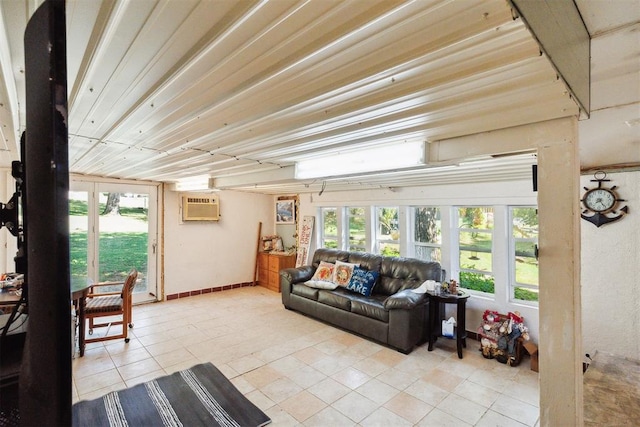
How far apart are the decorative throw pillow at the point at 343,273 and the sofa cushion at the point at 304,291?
1.38 ft

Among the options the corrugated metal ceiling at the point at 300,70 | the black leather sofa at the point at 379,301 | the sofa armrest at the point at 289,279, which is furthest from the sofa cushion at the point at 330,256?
the corrugated metal ceiling at the point at 300,70

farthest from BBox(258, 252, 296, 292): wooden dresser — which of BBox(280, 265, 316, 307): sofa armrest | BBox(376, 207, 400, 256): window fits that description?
BBox(376, 207, 400, 256): window

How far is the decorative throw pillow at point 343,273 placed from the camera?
4.70m

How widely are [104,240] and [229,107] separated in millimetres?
4608

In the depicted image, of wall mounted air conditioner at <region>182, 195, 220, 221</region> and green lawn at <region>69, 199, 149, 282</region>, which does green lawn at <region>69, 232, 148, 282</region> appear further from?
wall mounted air conditioner at <region>182, 195, 220, 221</region>

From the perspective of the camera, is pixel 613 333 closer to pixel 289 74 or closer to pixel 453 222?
pixel 453 222

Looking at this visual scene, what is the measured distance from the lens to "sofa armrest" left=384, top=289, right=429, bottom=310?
11.3 feet

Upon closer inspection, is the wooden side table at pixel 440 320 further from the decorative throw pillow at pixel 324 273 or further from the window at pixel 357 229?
the window at pixel 357 229

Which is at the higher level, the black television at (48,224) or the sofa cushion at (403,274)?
the black television at (48,224)

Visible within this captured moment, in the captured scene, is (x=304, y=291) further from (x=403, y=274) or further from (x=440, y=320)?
(x=440, y=320)

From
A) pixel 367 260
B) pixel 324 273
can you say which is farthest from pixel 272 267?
pixel 367 260

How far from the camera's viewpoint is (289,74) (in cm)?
118

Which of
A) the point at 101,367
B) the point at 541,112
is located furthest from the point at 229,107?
the point at 101,367

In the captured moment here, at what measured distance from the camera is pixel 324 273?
4.99 metres
